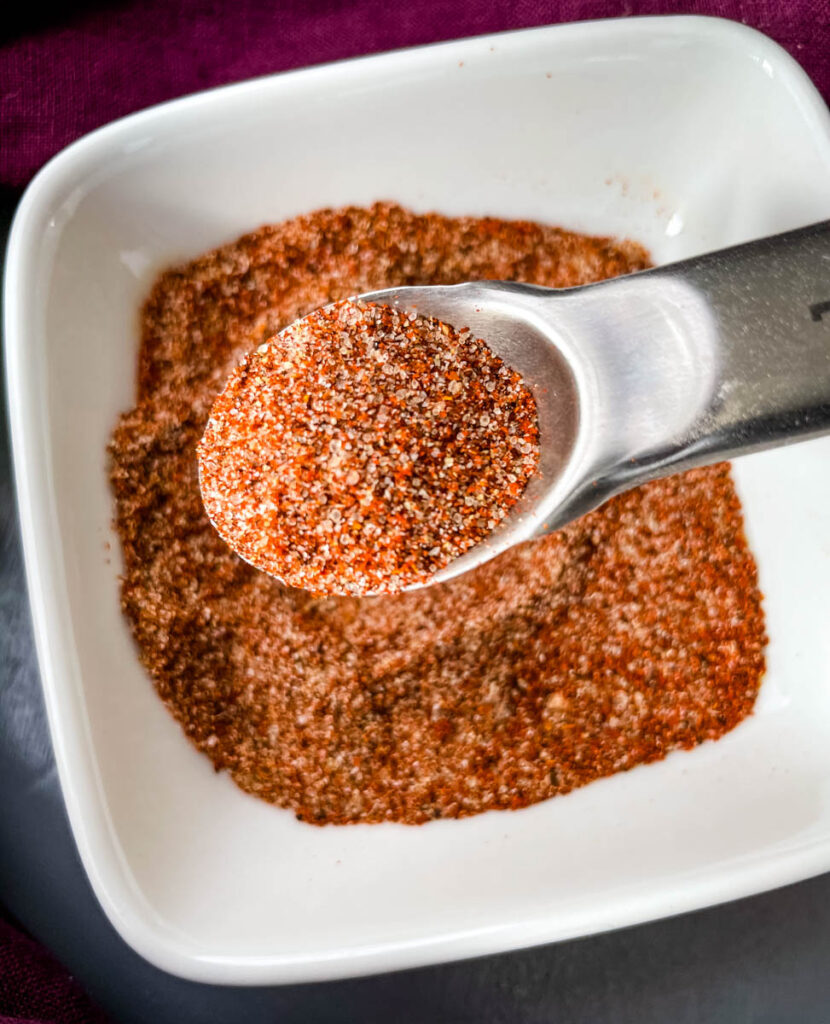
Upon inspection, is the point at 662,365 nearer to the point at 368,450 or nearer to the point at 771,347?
the point at 771,347

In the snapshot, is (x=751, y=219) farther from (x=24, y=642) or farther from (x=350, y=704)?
(x=24, y=642)

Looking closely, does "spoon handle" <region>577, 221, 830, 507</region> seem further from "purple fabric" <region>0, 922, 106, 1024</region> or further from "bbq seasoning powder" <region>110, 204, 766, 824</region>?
"purple fabric" <region>0, 922, 106, 1024</region>

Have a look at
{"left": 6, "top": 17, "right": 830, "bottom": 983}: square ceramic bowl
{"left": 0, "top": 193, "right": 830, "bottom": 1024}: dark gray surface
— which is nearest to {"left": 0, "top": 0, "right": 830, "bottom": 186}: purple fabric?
{"left": 6, "top": 17, "right": 830, "bottom": 983}: square ceramic bowl

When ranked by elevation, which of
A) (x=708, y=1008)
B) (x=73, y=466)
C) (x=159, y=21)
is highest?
(x=159, y=21)

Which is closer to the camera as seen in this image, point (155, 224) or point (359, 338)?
point (359, 338)

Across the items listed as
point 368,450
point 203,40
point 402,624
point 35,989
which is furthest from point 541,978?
point 203,40

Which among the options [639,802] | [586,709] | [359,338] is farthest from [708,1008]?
[359,338]

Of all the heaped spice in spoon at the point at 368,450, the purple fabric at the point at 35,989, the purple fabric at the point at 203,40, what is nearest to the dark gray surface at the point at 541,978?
the purple fabric at the point at 35,989
